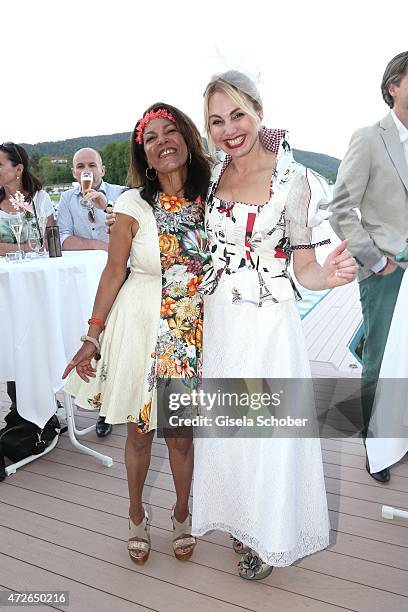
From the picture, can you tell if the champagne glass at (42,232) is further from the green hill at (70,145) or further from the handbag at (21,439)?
the handbag at (21,439)

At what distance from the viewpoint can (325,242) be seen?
4.51ft

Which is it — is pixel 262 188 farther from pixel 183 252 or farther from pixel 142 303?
pixel 142 303

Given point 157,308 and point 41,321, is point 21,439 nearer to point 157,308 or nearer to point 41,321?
point 41,321

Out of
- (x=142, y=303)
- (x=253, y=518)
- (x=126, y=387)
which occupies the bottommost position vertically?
(x=253, y=518)

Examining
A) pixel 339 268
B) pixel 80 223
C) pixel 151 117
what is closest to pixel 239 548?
pixel 339 268

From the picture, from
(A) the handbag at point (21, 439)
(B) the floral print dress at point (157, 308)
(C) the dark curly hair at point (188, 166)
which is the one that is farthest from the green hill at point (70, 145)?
(B) the floral print dress at point (157, 308)

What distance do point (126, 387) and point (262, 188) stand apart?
2.37 ft

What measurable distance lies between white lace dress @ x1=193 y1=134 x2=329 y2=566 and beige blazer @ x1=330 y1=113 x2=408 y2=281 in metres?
0.83

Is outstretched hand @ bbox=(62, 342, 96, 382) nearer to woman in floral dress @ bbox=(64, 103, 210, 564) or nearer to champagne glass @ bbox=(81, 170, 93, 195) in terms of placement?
woman in floral dress @ bbox=(64, 103, 210, 564)

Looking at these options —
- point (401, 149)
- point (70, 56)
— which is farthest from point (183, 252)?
point (70, 56)

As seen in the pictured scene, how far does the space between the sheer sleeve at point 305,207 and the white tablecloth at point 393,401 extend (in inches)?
25.1

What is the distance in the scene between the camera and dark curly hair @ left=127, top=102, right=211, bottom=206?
4.83 feet

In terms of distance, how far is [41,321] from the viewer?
7.41ft

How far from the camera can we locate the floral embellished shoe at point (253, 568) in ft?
5.24
